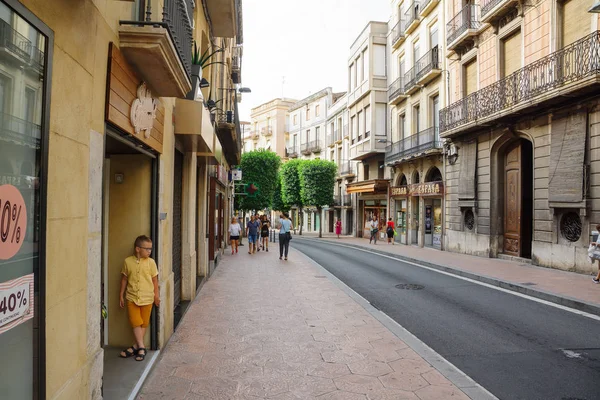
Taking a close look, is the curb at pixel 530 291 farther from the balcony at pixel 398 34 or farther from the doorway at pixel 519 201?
the balcony at pixel 398 34

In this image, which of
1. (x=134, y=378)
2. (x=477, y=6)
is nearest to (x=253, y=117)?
(x=477, y=6)

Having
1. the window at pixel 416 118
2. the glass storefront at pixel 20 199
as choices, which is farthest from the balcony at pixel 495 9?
the glass storefront at pixel 20 199

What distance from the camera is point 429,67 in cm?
2283

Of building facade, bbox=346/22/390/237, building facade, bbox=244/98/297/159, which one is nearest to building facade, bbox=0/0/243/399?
building facade, bbox=346/22/390/237

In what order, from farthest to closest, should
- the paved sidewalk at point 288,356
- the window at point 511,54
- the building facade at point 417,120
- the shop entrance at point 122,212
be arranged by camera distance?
the building facade at point 417,120, the window at point 511,54, the shop entrance at point 122,212, the paved sidewalk at point 288,356

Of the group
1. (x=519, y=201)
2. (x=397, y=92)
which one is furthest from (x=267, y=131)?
(x=519, y=201)

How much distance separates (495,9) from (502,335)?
1436cm

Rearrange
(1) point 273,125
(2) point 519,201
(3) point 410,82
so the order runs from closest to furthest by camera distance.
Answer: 1. (2) point 519,201
2. (3) point 410,82
3. (1) point 273,125

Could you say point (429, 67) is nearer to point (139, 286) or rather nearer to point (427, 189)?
point (427, 189)

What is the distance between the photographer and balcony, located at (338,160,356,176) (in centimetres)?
3900

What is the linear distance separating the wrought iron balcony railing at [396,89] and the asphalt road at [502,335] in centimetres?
1828

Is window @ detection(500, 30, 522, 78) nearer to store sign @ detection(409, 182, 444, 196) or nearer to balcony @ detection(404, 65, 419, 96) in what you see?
store sign @ detection(409, 182, 444, 196)

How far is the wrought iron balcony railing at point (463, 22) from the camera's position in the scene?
61.7ft

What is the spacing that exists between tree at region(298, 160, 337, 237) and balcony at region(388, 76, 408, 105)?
11259 mm
